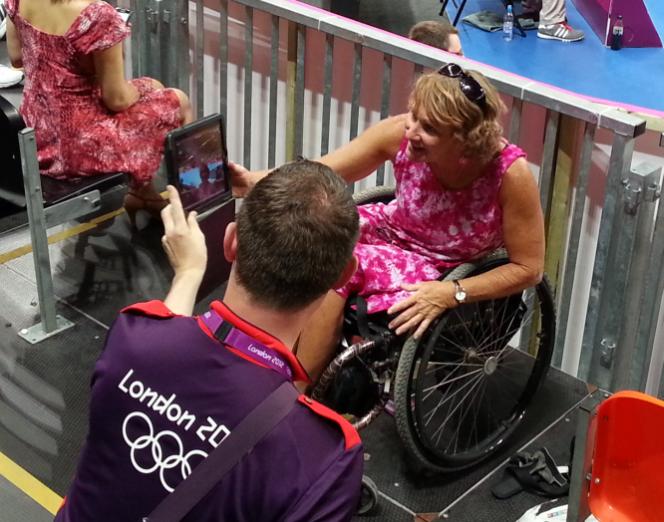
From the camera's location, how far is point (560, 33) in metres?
8.62

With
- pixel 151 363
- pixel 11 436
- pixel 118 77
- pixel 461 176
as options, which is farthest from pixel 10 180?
pixel 151 363

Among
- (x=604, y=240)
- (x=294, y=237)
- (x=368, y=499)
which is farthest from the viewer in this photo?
(x=604, y=240)

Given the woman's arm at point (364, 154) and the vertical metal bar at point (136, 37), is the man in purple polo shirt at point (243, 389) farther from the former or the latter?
the vertical metal bar at point (136, 37)

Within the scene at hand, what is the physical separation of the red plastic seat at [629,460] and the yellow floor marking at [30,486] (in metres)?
1.64

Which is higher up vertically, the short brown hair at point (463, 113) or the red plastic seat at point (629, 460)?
the short brown hair at point (463, 113)

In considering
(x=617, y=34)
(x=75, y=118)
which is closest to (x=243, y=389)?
(x=75, y=118)

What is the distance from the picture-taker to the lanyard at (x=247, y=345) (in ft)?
5.88

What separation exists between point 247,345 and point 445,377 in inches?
A: 60.5

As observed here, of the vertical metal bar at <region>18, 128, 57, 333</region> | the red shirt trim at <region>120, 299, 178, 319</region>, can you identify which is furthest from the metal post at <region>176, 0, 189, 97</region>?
the red shirt trim at <region>120, 299, 178, 319</region>

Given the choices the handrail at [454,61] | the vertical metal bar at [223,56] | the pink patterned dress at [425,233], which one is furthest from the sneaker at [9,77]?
the pink patterned dress at [425,233]

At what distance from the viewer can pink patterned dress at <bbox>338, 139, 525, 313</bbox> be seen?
312cm

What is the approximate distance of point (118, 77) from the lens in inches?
159

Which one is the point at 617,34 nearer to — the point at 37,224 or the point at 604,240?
the point at 604,240

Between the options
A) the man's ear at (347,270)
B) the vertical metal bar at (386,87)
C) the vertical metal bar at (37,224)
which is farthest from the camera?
the vertical metal bar at (386,87)
